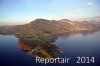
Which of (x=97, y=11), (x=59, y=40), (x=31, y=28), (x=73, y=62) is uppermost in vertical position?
(x=97, y=11)

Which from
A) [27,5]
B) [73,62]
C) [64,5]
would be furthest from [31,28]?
[73,62]

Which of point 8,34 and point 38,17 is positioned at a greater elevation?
point 38,17

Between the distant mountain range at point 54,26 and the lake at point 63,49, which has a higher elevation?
the distant mountain range at point 54,26

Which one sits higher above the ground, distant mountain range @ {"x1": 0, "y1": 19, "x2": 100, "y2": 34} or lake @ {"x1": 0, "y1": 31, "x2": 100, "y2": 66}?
distant mountain range @ {"x1": 0, "y1": 19, "x2": 100, "y2": 34}

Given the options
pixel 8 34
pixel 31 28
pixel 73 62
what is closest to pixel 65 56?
pixel 73 62

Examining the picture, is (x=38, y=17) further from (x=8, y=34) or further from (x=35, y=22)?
(x=8, y=34)

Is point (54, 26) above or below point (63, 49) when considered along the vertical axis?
above
